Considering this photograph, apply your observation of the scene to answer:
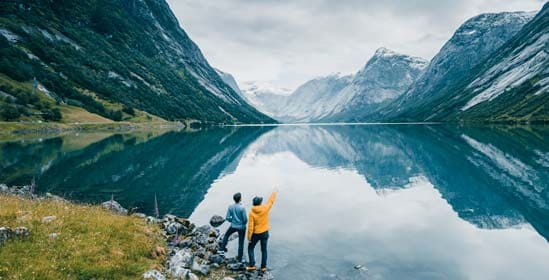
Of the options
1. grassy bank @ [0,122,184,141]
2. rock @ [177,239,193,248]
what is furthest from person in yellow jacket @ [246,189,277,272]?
grassy bank @ [0,122,184,141]

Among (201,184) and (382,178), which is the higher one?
(382,178)

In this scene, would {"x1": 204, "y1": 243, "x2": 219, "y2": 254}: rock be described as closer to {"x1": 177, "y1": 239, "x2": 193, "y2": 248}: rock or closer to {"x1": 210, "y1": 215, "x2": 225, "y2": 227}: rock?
{"x1": 177, "y1": 239, "x2": 193, "y2": 248}: rock

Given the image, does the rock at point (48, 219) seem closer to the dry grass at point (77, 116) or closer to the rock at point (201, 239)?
the rock at point (201, 239)

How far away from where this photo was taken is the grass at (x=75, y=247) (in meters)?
14.0

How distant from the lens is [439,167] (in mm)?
62406

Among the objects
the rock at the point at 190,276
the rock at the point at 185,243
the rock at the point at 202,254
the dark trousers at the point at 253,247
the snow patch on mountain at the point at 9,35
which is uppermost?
the snow patch on mountain at the point at 9,35

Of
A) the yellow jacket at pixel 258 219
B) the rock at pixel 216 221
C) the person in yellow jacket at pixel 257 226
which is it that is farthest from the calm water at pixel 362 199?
the yellow jacket at pixel 258 219

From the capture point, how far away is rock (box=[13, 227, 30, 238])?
15.7 m

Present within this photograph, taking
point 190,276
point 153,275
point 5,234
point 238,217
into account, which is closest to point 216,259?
point 238,217

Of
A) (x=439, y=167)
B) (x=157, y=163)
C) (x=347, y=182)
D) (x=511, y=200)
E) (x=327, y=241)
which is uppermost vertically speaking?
(x=439, y=167)

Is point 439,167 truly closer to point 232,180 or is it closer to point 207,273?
point 232,180

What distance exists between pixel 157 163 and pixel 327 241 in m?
46.0

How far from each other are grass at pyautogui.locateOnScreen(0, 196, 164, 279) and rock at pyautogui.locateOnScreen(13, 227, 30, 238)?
0.25 m

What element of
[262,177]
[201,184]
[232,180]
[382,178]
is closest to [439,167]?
[382,178]
